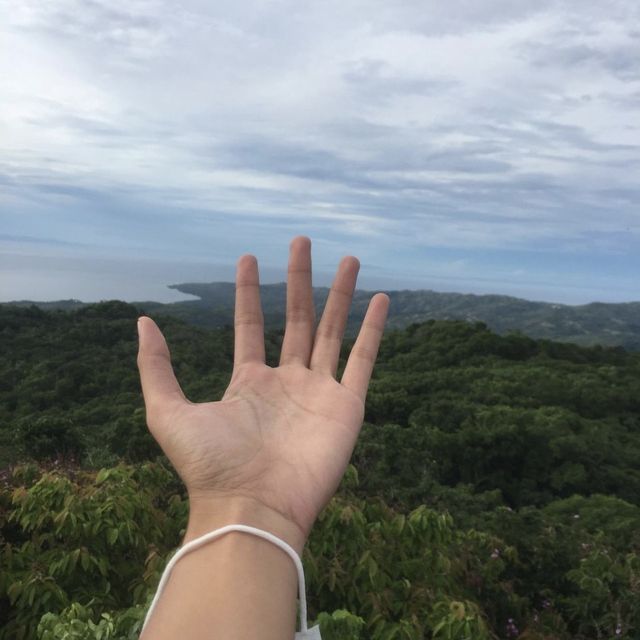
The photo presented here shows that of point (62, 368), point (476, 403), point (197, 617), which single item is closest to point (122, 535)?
point (197, 617)

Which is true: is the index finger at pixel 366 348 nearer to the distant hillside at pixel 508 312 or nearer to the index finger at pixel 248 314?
the index finger at pixel 248 314

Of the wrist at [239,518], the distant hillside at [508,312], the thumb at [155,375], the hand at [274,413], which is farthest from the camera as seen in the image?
the distant hillside at [508,312]

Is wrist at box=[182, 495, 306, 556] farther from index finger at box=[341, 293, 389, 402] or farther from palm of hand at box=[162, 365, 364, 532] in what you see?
index finger at box=[341, 293, 389, 402]

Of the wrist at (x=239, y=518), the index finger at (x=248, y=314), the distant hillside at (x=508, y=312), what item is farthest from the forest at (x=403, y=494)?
the distant hillside at (x=508, y=312)

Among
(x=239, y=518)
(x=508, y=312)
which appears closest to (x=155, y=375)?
(x=239, y=518)

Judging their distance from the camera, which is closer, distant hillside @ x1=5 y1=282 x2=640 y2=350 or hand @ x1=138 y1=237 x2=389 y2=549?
hand @ x1=138 y1=237 x2=389 y2=549

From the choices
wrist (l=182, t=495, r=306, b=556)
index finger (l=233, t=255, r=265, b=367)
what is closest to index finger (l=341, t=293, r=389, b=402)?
index finger (l=233, t=255, r=265, b=367)

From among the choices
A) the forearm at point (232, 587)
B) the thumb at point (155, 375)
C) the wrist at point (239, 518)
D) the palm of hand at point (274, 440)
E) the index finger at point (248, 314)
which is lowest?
the forearm at point (232, 587)

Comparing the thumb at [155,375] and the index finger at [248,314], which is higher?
the index finger at [248,314]

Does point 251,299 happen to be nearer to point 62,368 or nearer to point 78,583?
point 78,583
